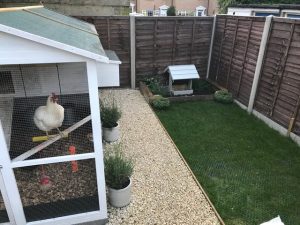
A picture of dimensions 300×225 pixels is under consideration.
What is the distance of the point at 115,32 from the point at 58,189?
6.17m

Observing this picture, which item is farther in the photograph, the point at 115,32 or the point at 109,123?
the point at 115,32

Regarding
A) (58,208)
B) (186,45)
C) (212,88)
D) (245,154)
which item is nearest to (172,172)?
(245,154)

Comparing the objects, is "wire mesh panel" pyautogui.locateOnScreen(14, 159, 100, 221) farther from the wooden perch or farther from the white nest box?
the white nest box

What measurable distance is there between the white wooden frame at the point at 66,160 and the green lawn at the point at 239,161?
2.05 meters

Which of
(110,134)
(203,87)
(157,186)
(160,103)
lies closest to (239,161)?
(157,186)

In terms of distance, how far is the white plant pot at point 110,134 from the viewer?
18.9 ft

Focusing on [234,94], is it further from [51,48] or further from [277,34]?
[51,48]

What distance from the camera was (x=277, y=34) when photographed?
6297mm

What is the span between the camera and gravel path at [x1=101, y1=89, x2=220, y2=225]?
3861mm

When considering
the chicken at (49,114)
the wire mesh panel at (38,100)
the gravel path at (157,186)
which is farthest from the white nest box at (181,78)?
the chicken at (49,114)

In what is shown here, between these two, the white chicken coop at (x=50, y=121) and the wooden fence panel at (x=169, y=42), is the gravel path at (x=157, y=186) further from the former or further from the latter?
the wooden fence panel at (x=169, y=42)

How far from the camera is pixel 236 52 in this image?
8.05m

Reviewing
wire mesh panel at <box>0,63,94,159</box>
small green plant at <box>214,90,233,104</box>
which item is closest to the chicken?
→ wire mesh panel at <box>0,63,94,159</box>

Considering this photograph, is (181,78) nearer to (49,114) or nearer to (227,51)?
(227,51)
